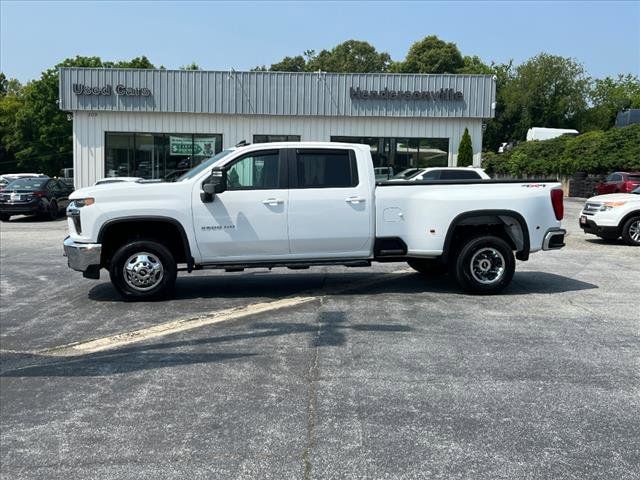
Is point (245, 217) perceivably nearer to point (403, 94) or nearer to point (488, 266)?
point (488, 266)

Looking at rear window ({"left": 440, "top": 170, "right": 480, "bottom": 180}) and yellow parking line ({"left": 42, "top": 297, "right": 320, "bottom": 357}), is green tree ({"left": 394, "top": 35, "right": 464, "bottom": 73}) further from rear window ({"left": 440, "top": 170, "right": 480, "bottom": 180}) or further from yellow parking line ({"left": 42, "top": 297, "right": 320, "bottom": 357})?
yellow parking line ({"left": 42, "top": 297, "right": 320, "bottom": 357})

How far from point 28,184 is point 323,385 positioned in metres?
22.3

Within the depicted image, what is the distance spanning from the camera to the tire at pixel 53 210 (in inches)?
949

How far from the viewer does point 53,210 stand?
24.4 meters

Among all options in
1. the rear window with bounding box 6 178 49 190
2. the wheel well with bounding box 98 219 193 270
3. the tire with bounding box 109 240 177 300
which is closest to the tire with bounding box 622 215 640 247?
the wheel well with bounding box 98 219 193 270

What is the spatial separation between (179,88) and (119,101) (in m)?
2.72

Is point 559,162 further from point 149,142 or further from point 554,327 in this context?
point 554,327

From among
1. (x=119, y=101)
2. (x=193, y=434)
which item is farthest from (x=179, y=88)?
(x=193, y=434)

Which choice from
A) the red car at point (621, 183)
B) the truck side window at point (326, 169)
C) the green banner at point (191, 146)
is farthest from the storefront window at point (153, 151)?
the truck side window at point (326, 169)

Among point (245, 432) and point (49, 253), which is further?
point (49, 253)

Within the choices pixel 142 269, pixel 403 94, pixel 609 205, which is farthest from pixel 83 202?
pixel 403 94

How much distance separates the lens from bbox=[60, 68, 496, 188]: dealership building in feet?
93.7

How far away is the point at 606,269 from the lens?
11719mm

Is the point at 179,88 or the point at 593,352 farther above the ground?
the point at 179,88
